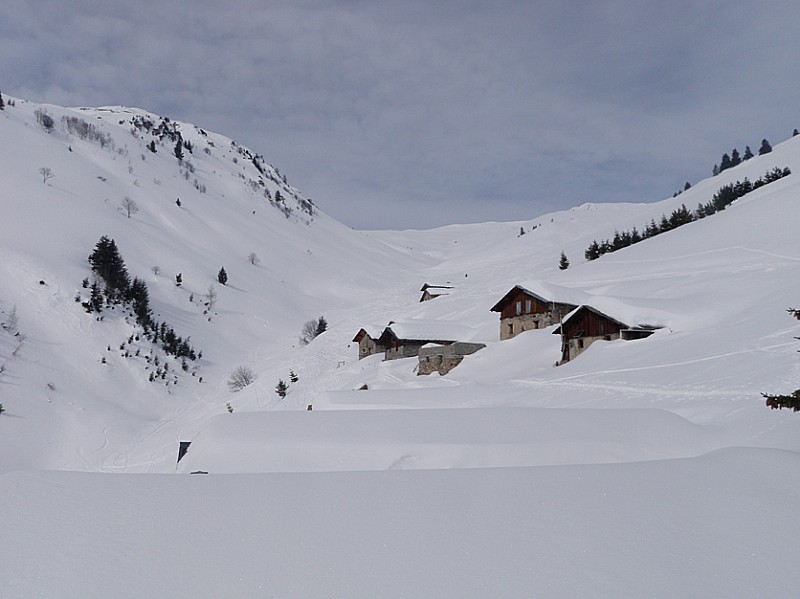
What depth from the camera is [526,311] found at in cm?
3650

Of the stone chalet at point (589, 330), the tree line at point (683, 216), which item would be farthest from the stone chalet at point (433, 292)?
the stone chalet at point (589, 330)

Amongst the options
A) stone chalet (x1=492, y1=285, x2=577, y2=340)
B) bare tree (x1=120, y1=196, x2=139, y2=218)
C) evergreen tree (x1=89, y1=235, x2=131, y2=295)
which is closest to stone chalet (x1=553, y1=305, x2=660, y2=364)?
stone chalet (x1=492, y1=285, x2=577, y2=340)

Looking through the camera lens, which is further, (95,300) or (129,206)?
(129,206)

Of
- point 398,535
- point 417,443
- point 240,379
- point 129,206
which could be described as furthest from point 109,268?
point 398,535

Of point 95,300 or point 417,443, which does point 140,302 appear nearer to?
point 95,300

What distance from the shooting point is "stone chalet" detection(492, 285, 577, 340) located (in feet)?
114

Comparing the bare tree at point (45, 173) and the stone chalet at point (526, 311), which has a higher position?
the bare tree at point (45, 173)

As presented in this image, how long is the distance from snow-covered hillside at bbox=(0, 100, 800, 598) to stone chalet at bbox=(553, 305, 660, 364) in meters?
0.70

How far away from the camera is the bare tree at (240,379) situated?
4384cm

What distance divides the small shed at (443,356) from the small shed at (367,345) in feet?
29.6

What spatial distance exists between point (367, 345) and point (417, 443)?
39399 mm

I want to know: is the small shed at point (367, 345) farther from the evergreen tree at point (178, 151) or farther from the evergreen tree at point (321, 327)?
the evergreen tree at point (178, 151)

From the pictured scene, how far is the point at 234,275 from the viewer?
7925cm

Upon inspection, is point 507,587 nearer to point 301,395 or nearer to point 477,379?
point 477,379
